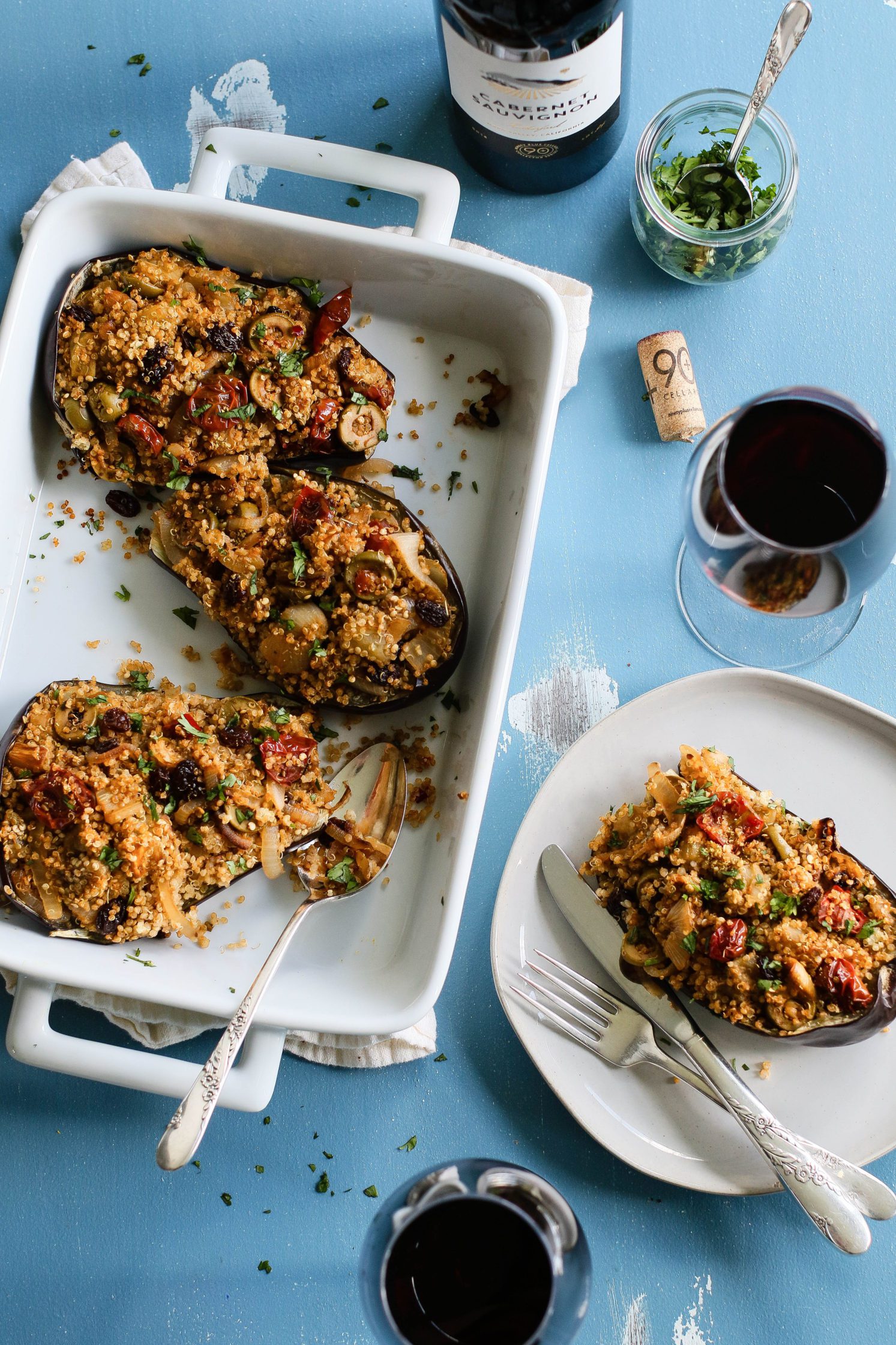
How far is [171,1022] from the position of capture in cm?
309

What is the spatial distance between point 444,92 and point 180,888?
2587 mm

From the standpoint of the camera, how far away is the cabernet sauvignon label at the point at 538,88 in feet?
8.42

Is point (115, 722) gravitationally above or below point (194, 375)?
below

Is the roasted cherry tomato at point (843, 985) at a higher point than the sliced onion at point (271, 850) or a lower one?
higher

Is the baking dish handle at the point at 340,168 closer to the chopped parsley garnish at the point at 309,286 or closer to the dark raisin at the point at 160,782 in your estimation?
the chopped parsley garnish at the point at 309,286

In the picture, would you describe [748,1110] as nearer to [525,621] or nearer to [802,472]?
[525,621]

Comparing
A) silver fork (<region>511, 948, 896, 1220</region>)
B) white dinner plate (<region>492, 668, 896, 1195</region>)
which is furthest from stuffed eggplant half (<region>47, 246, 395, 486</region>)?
silver fork (<region>511, 948, 896, 1220</region>)

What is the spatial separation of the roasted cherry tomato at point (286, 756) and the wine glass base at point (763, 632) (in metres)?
1.24

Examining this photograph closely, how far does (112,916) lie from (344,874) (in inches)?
25.1

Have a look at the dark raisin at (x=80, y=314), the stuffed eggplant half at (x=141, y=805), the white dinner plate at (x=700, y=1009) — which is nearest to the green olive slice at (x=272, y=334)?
the dark raisin at (x=80, y=314)

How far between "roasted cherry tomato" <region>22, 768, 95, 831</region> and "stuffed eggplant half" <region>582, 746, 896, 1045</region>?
4.70 ft

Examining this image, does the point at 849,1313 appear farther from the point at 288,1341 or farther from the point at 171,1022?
the point at 171,1022

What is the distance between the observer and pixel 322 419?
3031mm

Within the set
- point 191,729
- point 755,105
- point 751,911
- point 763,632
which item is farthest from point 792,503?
point 191,729
